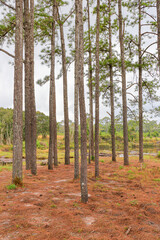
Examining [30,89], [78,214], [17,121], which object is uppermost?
[30,89]

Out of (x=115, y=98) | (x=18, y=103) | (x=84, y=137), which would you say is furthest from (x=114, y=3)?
(x=84, y=137)

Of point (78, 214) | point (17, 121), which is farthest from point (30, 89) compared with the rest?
Result: point (78, 214)

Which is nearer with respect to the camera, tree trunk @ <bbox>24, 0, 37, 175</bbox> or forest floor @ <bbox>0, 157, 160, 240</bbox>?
forest floor @ <bbox>0, 157, 160, 240</bbox>

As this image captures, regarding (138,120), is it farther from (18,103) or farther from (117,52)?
(18,103)

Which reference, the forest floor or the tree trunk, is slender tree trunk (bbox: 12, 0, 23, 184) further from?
the tree trunk

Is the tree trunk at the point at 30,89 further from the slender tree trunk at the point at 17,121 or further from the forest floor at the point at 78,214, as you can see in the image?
the forest floor at the point at 78,214

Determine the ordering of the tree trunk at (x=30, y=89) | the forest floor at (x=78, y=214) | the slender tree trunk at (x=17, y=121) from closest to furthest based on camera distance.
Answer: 1. the forest floor at (x=78, y=214)
2. the slender tree trunk at (x=17, y=121)
3. the tree trunk at (x=30, y=89)

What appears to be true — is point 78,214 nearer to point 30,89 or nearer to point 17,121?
point 17,121

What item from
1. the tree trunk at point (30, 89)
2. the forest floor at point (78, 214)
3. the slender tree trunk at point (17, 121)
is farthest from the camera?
the tree trunk at point (30, 89)

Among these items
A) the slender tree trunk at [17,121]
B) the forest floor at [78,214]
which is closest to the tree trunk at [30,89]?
the slender tree trunk at [17,121]

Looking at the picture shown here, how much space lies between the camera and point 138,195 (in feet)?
20.3

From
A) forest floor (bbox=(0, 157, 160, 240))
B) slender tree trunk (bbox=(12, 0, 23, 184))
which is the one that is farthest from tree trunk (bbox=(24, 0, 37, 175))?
forest floor (bbox=(0, 157, 160, 240))

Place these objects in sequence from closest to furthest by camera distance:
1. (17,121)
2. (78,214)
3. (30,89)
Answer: (78,214) < (17,121) < (30,89)

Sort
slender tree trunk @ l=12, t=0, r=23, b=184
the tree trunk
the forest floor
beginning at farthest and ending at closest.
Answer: the tree trunk → slender tree trunk @ l=12, t=0, r=23, b=184 → the forest floor
